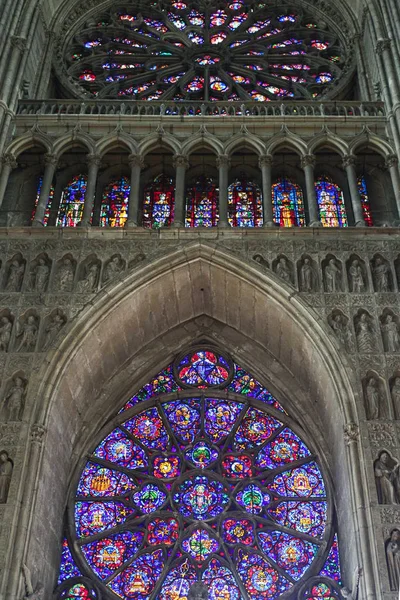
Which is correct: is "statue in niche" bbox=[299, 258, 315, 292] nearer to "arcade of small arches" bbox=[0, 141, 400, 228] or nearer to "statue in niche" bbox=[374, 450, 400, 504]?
"arcade of small arches" bbox=[0, 141, 400, 228]

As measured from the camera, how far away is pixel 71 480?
12.8 meters

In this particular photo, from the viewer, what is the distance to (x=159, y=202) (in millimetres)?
15195

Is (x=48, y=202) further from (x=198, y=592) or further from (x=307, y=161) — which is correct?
(x=198, y=592)

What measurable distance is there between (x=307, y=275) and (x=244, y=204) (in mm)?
2549

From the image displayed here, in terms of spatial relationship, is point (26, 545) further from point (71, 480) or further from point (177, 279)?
point (177, 279)

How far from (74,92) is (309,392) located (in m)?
7.93

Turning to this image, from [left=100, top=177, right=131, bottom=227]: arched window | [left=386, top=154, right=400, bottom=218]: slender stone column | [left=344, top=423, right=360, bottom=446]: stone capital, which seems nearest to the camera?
[left=344, top=423, right=360, bottom=446]: stone capital

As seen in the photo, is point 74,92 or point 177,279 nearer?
point 177,279

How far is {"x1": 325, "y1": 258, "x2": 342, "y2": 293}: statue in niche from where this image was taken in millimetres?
12930

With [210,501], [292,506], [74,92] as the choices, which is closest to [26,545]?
[210,501]

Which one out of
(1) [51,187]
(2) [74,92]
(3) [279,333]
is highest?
(2) [74,92]

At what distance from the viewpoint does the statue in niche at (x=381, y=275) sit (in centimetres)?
1292

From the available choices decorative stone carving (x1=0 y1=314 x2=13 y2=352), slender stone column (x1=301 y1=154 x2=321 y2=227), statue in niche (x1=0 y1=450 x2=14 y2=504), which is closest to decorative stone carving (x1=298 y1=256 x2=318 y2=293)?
slender stone column (x1=301 y1=154 x2=321 y2=227)

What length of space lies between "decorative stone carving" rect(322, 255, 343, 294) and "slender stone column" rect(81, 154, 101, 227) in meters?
3.66
